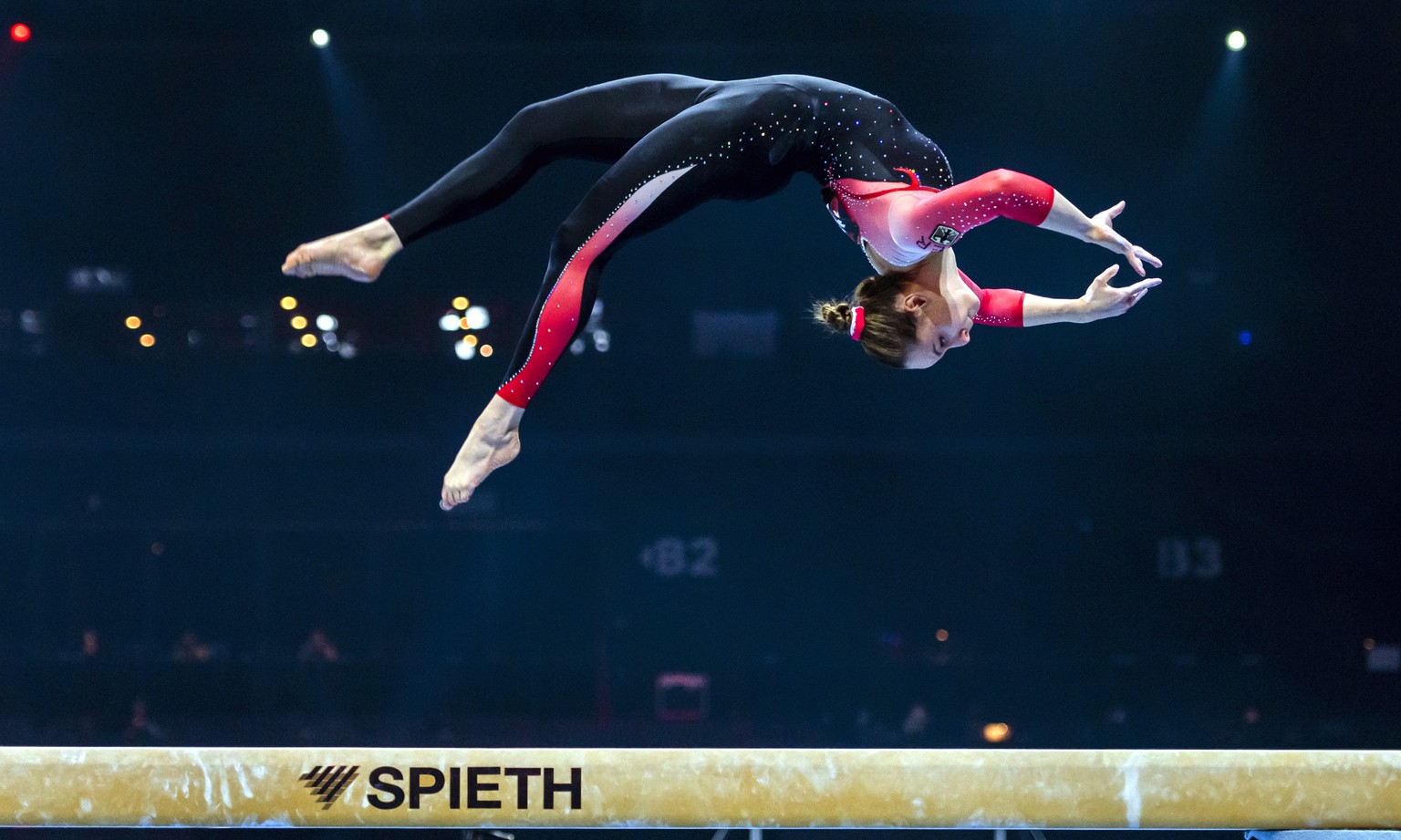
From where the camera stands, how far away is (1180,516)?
1112cm

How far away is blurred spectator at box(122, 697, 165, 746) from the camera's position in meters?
9.76

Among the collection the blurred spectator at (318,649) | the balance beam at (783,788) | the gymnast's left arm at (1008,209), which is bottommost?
the balance beam at (783,788)

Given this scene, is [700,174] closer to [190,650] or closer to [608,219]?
[608,219]

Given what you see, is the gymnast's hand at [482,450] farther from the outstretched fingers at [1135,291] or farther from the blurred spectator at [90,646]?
the blurred spectator at [90,646]

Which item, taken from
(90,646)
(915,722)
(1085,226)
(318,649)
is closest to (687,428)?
(915,722)

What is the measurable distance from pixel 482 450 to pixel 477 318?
28.7 ft

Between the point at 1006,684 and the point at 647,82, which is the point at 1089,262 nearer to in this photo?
the point at 1006,684

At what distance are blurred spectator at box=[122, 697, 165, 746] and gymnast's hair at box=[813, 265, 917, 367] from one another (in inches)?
337

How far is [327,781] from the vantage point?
2.68 meters

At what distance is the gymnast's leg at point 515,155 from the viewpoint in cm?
294

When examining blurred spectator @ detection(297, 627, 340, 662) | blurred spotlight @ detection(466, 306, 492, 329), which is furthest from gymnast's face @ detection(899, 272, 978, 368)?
blurred spectator @ detection(297, 627, 340, 662)

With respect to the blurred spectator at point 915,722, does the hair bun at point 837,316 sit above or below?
above

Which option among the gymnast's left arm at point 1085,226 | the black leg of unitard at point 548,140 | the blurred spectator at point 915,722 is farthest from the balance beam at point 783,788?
the blurred spectator at point 915,722

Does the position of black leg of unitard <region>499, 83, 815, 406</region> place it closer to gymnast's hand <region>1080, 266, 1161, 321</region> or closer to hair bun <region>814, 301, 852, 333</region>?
hair bun <region>814, 301, 852, 333</region>
